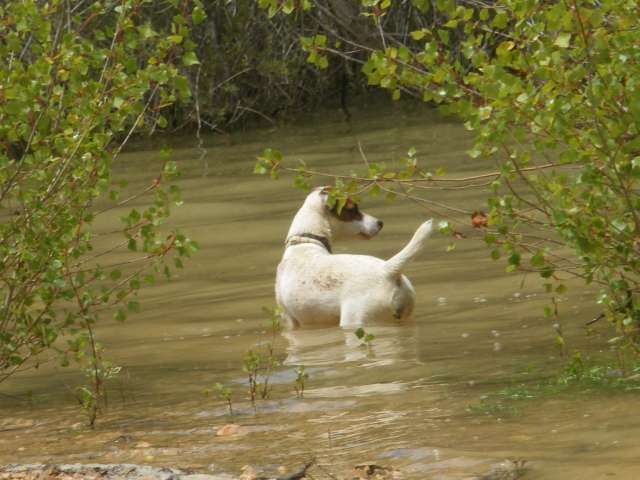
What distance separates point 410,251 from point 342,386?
127 centimetres

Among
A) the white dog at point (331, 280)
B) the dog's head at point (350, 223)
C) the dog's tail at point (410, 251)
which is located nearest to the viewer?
the dog's tail at point (410, 251)

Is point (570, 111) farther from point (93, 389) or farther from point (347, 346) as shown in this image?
point (93, 389)

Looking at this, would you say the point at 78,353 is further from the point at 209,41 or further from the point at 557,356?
the point at 209,41

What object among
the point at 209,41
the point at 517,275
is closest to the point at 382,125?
the point at 209,41

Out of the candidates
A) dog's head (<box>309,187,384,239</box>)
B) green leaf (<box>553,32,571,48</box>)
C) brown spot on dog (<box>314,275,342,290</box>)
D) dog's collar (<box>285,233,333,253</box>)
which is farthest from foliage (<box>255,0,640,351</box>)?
dog's head (<box>309,187,384,239</box>)

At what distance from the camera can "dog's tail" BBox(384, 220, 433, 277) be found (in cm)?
666

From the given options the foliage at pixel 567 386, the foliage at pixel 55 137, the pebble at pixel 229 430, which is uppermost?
the foliage at pixel 55 137

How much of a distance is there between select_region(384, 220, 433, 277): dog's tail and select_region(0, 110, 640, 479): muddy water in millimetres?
273

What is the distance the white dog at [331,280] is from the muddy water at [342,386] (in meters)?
0.13

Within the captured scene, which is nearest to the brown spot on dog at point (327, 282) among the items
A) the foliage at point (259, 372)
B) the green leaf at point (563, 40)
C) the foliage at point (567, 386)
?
the foliage at point (259, 372)

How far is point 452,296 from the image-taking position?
7.69m

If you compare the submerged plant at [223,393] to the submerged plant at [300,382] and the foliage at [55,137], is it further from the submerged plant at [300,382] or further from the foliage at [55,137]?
the foliage at [55,137]

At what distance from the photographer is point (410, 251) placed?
6.73 meters

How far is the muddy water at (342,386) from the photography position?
171 inches
